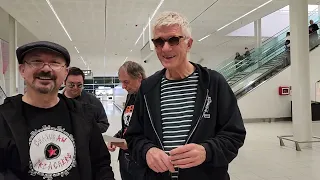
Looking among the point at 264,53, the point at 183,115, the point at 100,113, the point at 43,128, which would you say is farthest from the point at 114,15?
the point at 43,128

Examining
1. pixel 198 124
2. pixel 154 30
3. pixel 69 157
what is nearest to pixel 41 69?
pixel 69 157

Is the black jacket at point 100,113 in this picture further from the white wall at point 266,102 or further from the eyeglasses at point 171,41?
the white wall at point 266,102

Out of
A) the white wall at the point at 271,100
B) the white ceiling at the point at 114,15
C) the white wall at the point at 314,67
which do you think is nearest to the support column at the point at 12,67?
the white ceiling at the point at 114,15

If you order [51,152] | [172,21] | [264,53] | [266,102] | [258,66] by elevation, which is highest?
[264,53]

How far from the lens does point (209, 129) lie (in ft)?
4.25

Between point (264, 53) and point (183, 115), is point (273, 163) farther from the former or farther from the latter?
point (264, 53)

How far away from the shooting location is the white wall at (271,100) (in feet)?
39.1

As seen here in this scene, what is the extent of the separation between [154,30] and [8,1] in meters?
9.37

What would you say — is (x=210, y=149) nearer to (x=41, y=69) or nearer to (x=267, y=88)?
(x=41, y=69)

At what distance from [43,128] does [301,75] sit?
6489 mm

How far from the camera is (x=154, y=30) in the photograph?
4.47 ft

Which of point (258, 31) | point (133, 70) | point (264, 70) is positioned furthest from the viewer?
point (258, 31)

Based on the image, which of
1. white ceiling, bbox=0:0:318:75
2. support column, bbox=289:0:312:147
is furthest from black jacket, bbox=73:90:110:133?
white ceiling, bbox=0:0:318:75

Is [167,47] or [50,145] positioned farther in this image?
[167,47]
